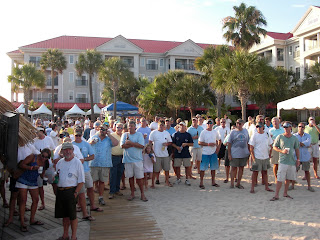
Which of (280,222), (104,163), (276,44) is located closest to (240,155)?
(280,222)

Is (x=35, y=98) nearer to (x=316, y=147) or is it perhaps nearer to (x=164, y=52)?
(x=164, y=52)

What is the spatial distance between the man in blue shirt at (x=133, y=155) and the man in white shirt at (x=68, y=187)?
2251 mm

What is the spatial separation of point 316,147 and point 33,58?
134ft

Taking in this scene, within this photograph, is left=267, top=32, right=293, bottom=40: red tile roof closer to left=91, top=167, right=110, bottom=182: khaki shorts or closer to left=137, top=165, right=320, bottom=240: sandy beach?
left=137, top=165, right=320, bottom=240: sandy beach

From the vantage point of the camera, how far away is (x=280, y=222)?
5.51 m

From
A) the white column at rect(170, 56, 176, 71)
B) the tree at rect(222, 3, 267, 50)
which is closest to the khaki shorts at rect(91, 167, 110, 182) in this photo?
the tree at rect(222, 3, 267, 50)

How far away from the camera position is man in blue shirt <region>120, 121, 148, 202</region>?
275 inches

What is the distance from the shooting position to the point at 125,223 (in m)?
5.62

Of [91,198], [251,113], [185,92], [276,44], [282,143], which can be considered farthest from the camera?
[251,113]

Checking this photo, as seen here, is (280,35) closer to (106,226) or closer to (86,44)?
(86,44)

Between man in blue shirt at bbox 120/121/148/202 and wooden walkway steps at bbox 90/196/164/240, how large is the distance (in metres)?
0.60

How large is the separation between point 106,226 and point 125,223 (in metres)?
0.36

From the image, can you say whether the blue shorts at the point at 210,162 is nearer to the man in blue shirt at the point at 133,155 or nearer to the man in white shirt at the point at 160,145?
the man in white shirt at the point at 160,145

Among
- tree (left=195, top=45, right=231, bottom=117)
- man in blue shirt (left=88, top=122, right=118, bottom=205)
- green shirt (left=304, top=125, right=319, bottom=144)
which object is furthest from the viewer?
tree (left=195, top=45, right=231, bottom=117)
